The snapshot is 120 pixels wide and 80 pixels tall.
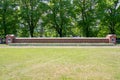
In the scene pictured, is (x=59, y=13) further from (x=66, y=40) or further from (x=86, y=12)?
(x=66, y=40)

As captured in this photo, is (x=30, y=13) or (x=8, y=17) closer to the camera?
(x=30, y=13)

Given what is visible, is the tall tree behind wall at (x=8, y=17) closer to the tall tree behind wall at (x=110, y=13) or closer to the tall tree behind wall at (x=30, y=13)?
the tall tree behind wall at (x=30, y=13)

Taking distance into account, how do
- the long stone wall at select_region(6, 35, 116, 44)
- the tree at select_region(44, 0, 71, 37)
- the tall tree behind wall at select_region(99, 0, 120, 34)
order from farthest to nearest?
the tree at select_region(44, 0, 71, 37), the tall tree behind wall at select_region(99, 0, 120, 34), the long stone wall at select_region(6, 35, 116, 44)

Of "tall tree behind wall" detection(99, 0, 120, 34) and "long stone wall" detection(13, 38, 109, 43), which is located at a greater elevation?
"tall tree behind wall" detection(99, 0, 120, 34)

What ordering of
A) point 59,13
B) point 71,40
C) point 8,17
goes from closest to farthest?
point 71,40
point 59,13
point 8,17

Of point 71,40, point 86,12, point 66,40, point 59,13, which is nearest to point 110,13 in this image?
point 86,12

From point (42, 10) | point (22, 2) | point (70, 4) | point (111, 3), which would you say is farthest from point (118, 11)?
point (22, 2)

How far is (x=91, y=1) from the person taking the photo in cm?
4997

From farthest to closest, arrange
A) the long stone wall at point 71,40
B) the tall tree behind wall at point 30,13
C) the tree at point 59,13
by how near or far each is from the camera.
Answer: the tall tree behind wall at point 30,13
the tree at point 59,13
the long stone wall at point 71,40

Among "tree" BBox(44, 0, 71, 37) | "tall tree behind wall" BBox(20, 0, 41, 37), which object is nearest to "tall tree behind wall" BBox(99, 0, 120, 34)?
"tree" BBox(44, 0, 71, 37)

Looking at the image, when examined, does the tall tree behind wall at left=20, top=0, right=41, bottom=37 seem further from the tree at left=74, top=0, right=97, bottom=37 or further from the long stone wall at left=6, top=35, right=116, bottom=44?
the long stone wall at left=6, top=35, right=116, bottom=44

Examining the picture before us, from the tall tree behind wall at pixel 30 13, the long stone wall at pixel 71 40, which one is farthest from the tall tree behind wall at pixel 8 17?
the long stone wall at pixel 71 40

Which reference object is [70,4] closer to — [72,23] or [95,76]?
[72,23]

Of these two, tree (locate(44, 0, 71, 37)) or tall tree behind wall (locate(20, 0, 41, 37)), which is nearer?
tree (locate(44, 0, 71, 37))
